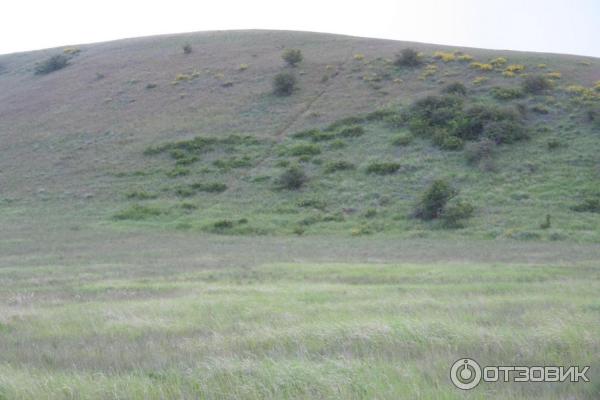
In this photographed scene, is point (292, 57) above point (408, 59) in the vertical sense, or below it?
above

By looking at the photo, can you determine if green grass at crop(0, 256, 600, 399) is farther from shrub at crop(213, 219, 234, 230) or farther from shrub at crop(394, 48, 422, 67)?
shrub at crop(394, 48, 422, 67)

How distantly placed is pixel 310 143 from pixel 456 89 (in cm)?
1245

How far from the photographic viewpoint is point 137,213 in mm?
34594

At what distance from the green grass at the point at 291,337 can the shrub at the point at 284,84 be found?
135 ft

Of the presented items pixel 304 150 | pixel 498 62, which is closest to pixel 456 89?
pixel 498 62

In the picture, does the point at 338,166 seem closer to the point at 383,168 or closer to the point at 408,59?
the point at 383,168

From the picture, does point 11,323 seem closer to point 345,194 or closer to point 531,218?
point 531,218

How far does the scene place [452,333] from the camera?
23.0 feet

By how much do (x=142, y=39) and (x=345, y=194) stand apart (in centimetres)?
5209

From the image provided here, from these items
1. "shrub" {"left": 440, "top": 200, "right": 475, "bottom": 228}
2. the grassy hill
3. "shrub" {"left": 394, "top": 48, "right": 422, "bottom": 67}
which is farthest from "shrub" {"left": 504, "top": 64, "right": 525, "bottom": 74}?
"shrub" {"left": 440, "top": 200, "right": 475, "bottom": 228}

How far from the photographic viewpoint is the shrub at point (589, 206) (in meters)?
30.8

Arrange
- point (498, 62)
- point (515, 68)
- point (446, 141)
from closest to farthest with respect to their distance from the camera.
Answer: point (446, 141) → point (515, 68) → point (498, 62)

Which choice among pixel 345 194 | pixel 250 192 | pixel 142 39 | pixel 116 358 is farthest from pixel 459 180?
pixel 142 39

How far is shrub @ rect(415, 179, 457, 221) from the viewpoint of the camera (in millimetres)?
30719
